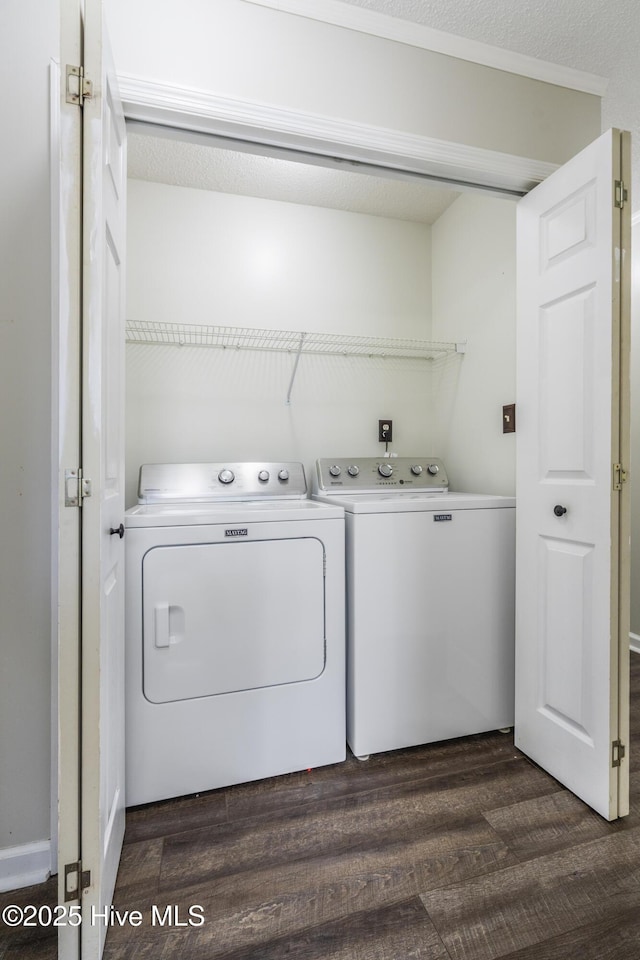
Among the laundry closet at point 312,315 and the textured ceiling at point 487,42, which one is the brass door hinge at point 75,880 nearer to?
the laundry closet at point 312,315

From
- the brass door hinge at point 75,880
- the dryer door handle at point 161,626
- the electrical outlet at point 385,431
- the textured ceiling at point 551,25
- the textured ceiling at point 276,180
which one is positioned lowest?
the brass door hinge at point 75,880

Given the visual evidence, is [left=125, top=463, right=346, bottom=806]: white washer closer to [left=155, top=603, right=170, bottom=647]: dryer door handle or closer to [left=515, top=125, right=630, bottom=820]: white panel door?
[left=155, top=603, right=170, bottom=647]: dryer door handle

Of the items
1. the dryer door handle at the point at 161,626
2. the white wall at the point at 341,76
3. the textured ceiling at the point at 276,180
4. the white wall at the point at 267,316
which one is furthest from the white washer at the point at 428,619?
the textured ceiling at the point at 276,180

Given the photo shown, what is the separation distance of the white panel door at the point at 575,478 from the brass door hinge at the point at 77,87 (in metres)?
1.35

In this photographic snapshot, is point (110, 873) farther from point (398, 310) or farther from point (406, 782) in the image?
point (398, 310)

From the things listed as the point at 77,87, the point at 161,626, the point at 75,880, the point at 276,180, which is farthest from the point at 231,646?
the point at 276,180

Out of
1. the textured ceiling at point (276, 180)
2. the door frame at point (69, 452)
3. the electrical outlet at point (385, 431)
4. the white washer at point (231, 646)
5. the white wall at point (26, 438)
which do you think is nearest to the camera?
the door frame at point (69, 452)

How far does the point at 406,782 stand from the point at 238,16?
8.03ft

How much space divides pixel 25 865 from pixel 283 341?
2.20m

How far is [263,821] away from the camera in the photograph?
138cm

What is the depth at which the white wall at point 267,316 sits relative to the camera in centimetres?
224

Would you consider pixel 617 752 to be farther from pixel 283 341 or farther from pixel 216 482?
pixel 283 341

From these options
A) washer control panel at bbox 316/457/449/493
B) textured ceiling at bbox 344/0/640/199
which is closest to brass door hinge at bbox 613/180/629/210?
textured ceiling at bbox 344/0/640/199

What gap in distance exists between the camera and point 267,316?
94.4 inches
